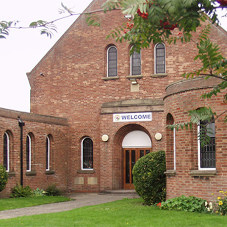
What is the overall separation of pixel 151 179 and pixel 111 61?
34.9 ft

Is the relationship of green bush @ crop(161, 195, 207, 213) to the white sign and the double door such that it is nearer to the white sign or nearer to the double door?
the white sign

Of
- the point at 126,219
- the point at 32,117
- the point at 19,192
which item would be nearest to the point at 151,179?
the point at 126,219

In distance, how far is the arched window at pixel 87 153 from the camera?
965 inches

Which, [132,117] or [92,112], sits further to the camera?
[92,112]

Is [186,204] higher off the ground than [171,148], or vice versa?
[171,148]

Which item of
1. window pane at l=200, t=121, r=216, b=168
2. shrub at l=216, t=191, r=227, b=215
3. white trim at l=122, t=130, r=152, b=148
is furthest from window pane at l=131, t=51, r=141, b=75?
shrub at l=216, t=191, r=227, b=215

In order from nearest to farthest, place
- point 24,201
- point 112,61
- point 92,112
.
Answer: point 24,201 < point 92,112 < point 112,61

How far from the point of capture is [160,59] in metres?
23.6

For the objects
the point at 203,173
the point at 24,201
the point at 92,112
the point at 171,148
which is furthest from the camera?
the point at 92,112

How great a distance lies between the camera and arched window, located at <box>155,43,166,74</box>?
23547 mm

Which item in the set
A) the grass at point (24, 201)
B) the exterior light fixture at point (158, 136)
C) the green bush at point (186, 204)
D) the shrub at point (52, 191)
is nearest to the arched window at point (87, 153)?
the shrub at point (52, 191)

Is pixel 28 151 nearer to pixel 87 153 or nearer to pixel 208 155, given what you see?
pixel 87 153

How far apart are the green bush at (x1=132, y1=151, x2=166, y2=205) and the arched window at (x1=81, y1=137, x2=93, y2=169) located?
8948 millimetres

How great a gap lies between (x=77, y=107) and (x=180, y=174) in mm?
11607
